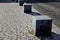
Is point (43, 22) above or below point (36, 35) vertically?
above

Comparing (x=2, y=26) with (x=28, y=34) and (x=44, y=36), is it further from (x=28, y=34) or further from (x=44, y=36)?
(x=44, y=36)

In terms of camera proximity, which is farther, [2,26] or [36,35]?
[2,26]

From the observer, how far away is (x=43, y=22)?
7074mm

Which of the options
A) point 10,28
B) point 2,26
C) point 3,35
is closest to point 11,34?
point 3,35

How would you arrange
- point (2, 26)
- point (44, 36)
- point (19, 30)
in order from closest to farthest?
point (44, 36), point (19, 30), point (2, 26)

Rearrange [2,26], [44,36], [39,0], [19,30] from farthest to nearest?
[39,0]
[2,26]
[19,30]
[44,36]

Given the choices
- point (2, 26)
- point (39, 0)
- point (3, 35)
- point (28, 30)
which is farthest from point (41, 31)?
point (39, 0)

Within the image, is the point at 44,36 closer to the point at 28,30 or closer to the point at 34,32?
the point at 34,32

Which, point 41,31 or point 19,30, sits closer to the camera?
point 41,31

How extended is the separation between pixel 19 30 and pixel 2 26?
4.05ft

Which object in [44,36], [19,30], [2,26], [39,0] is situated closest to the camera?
[44,36]

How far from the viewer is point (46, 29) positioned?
704 centimetres

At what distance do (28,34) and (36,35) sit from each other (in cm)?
41

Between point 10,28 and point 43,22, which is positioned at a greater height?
point 43,22
